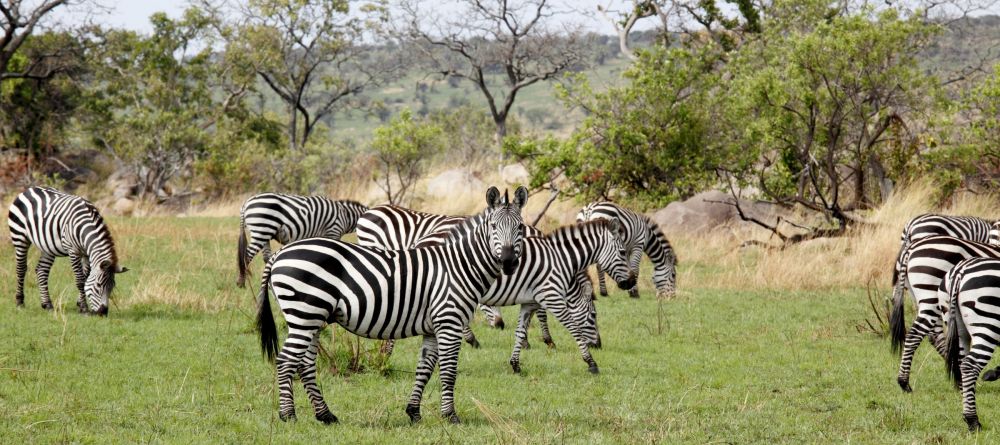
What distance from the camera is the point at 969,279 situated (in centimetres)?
747

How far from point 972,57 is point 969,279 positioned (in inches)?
1922

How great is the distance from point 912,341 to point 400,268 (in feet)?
15.9

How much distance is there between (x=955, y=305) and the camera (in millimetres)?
7727

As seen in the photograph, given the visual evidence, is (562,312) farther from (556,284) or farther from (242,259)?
(242,259)

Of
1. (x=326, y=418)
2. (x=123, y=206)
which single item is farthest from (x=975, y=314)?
(x=123, y=206)

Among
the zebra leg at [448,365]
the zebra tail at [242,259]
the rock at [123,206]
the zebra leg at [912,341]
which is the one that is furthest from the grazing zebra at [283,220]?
the rock at [123,206]

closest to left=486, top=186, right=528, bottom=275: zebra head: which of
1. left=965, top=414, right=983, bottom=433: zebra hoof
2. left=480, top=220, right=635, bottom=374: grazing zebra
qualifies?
left=480, top=220, right=635, bottom=374: grazing zebra

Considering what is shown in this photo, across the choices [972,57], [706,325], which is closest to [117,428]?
[706,325]

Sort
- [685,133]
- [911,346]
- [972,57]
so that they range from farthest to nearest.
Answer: [972,57], [685,133], [911,346]

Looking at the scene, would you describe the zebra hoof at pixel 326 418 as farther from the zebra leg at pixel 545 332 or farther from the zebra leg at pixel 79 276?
the zebra leg at pixel 79 276

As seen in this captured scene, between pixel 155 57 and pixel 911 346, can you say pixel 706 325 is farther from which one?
pixel 155 57

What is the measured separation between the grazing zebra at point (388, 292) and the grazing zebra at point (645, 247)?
7.71 meters

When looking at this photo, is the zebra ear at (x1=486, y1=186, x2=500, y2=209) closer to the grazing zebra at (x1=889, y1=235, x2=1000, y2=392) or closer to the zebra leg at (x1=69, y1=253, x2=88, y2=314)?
A: the grazing zebra at (x1=889, y1=235, x2=1000, y2=392)

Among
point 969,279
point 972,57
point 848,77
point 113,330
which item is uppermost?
point 972,57
